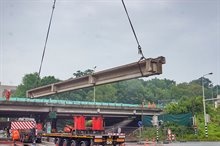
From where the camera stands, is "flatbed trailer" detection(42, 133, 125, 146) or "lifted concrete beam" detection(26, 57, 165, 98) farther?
"flatbed trailer" detection(42, 133, 125, 146)

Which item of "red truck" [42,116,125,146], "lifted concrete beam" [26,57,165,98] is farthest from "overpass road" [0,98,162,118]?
"red truck" [42,116,125,146]

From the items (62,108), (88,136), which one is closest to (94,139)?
(88,136)

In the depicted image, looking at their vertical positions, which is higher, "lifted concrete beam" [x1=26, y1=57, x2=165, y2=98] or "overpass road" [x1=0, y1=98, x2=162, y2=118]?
"lifted concrete beam" [x1=26, y1=57, x2=165, y2=98]

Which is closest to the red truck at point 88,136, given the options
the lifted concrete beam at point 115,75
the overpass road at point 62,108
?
the lifted concrete beam at point 115,75

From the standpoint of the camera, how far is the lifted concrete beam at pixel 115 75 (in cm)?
1708

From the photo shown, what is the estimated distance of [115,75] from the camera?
20.6 meters

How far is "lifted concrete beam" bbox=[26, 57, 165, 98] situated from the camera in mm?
17078

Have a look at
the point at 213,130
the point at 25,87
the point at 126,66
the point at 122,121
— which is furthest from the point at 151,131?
the point at 25,87

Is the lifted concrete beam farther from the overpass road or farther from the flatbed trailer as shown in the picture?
the overpass road

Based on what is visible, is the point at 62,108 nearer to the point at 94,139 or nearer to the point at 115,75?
A: the point at 115,75

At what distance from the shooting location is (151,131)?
179 ft

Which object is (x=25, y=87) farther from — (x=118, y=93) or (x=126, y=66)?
(x=126, y=66)

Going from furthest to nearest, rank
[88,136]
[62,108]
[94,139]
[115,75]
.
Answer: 1. [62,108]
2. [115,75]
3. [88,136]
4. [94,139]

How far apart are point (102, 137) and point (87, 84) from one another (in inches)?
220
